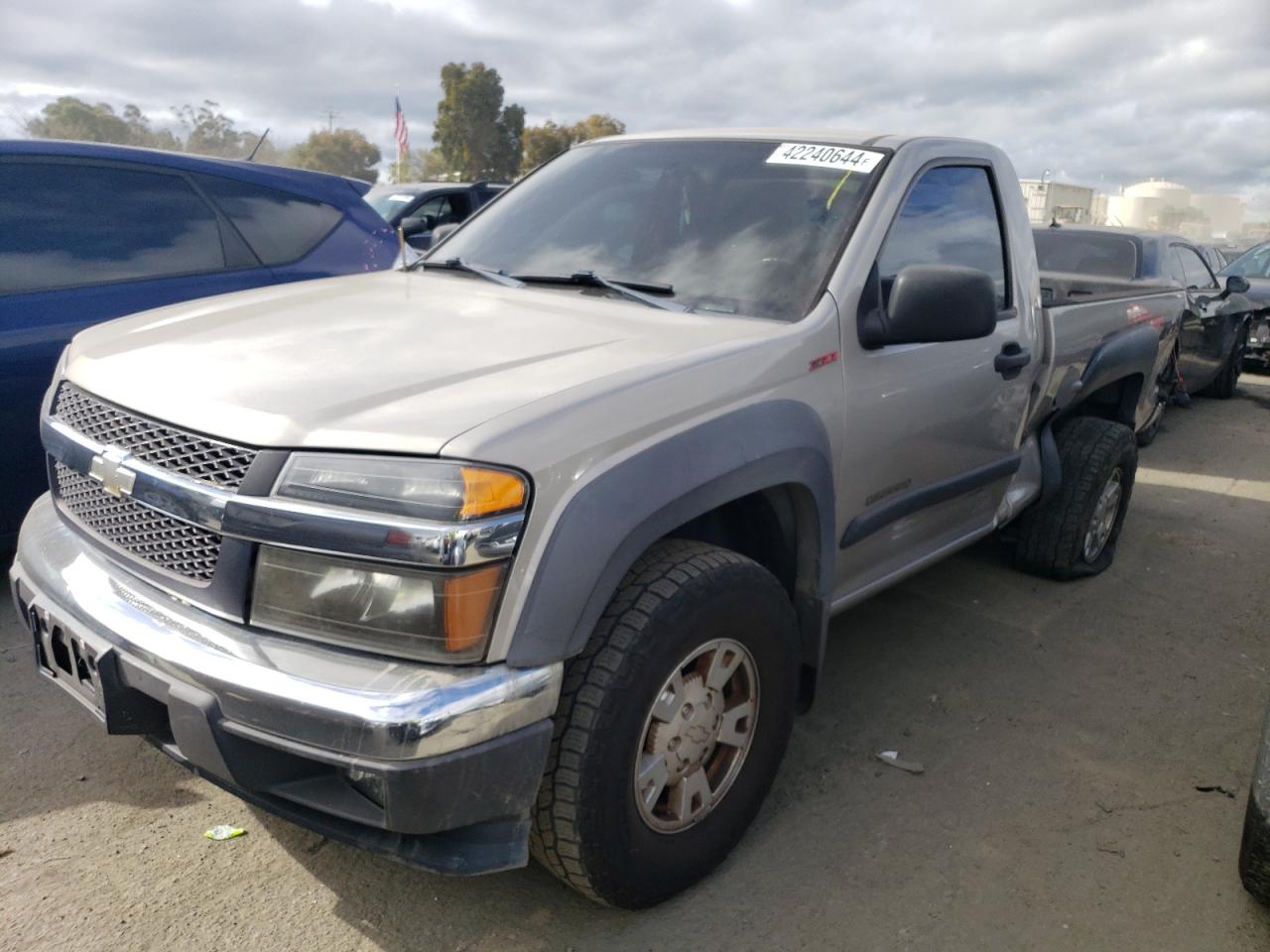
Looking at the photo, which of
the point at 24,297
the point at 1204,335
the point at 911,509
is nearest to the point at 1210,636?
the point at 911,509

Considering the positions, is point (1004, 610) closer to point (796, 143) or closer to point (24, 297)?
point (796, 143)

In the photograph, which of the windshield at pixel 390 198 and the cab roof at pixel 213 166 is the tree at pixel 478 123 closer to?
the windshield at pixel 390 198

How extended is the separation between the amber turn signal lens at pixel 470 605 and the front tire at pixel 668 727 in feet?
0.84

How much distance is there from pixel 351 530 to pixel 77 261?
2811mm

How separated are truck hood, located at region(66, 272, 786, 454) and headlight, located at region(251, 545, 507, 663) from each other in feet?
0.73

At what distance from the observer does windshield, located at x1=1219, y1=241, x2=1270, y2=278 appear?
11.5m

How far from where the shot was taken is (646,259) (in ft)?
9.59

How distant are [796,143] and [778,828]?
199 centimetres

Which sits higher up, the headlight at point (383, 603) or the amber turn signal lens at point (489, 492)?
the amber turn signal lens at point (489, 492)

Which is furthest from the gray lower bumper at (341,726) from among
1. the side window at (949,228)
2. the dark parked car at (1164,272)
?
the dark parked car at (1164,272)

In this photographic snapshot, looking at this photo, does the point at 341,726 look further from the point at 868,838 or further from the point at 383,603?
the point at 868,838

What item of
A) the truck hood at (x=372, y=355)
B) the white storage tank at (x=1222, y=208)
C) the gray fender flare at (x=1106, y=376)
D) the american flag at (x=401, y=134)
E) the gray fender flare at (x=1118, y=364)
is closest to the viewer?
the truck hood at (x=372, y=355)

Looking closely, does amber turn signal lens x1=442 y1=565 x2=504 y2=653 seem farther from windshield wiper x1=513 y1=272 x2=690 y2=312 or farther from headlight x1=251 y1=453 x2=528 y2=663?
windshield wiper x1=513 y1=272 x2=690 y2=312

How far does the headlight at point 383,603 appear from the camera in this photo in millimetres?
1787
